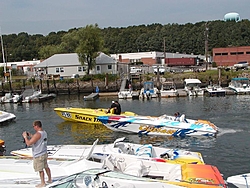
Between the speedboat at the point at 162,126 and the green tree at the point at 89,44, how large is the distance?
4068 centimetres

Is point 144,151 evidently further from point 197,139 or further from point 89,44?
point 89,44

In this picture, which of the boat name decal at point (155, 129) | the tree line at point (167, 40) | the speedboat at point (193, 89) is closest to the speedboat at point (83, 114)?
the boat name decal at point (155, 129)

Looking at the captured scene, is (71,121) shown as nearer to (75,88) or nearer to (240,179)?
(240,179)

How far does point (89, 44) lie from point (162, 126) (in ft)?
141

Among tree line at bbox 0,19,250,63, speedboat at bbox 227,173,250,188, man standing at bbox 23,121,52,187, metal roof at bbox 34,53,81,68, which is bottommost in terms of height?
speedboat at bbox 227,173,250,188

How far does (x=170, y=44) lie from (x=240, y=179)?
360 ft

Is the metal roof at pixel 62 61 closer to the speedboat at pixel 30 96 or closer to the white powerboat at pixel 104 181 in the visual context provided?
the speedboat at pixel 30 96

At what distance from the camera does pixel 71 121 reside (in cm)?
2584

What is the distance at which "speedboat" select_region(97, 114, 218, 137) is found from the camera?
19312 millimetres

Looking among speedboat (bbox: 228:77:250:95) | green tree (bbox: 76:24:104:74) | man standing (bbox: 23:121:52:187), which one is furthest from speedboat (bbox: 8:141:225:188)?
green tree (bbox: 76:24:104:74)

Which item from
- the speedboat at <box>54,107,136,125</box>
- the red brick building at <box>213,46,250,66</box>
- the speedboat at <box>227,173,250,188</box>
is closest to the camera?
the speedboat at <box>227,173,250,188</box>

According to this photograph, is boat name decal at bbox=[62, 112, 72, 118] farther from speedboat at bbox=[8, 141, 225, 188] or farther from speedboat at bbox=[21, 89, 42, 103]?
speedboat at bbox=[21, 89, 42, 103]

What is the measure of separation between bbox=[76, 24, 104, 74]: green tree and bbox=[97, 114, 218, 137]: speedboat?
1601 inches

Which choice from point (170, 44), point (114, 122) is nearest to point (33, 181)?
point (114, 122)
